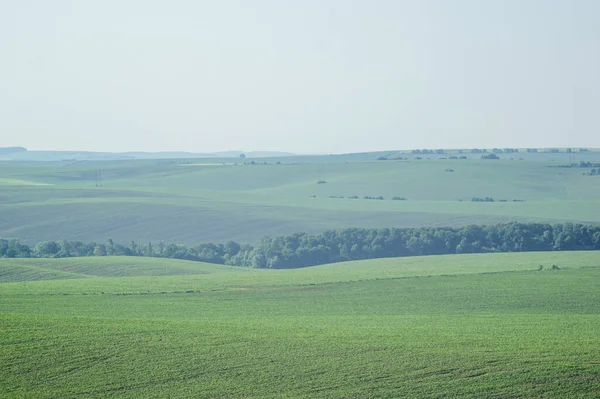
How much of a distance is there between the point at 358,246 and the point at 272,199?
31014mm

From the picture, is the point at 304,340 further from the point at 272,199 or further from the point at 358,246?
the point at 272,199

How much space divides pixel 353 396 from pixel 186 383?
3.82 metres

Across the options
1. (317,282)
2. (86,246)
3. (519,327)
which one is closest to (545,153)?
(86,246)

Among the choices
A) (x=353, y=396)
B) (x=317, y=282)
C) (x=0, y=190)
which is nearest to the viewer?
(x=353, y=396)

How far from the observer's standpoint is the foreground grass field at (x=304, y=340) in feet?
67.9

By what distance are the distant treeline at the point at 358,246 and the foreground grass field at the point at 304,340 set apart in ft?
77.4

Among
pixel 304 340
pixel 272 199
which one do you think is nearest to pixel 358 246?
pixel 272 199

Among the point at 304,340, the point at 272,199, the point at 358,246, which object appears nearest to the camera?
the point at 304,340

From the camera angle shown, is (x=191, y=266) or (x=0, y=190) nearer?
(x=191, y=266)

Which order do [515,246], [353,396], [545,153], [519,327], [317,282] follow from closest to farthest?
[353,396]
[519,327]
[317,282]
[515,246]
[545,153]

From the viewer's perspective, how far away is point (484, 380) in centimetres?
2095

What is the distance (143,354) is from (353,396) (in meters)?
5.78

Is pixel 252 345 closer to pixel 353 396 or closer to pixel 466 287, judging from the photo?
pixel 353 396

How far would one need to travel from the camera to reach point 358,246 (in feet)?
228
